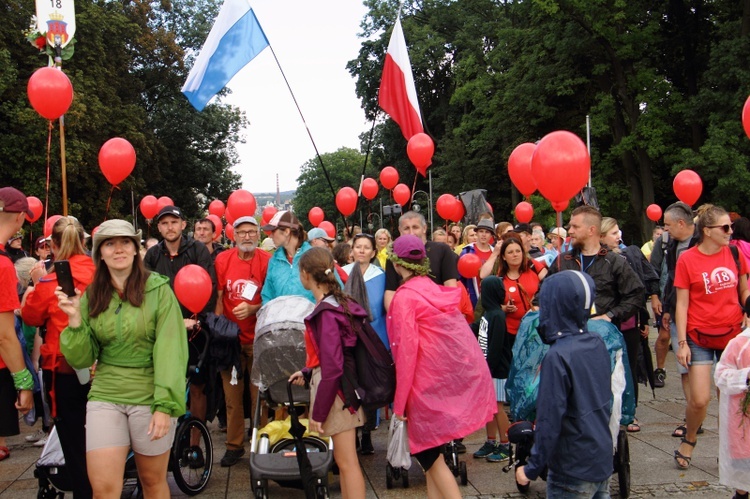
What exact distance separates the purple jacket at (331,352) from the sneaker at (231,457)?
7.23ft

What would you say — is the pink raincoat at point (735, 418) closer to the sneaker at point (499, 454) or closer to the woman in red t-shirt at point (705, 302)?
the woman in red t-shirt at point (705, 302)

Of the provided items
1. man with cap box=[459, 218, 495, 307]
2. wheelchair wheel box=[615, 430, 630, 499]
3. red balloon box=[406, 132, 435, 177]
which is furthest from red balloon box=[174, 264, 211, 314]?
red balloon box=[406, 132, 435, 177]

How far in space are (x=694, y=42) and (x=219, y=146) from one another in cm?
2526

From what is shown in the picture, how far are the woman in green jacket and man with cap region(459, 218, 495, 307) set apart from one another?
495 centimetres

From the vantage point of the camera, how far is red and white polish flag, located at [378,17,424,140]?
11.9 m

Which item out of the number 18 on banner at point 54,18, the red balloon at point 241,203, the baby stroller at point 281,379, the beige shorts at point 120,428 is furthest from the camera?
the number 18 on banner at point 54,18

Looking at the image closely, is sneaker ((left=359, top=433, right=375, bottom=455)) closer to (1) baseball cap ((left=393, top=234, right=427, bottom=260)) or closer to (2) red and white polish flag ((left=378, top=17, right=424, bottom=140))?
(1) baseball cap ((left=393, top=234, right=427, bottom=260))

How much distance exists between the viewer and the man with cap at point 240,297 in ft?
19.6

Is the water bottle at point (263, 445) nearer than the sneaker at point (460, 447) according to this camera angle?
Yes

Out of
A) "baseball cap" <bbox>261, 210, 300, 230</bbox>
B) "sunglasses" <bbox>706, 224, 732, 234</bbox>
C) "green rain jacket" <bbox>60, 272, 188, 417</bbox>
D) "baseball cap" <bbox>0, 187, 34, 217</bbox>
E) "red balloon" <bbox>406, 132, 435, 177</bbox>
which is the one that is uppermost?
"red balloon" <bbox>406, 132, 435, 177</bbox>

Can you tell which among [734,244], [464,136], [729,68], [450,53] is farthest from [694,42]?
[734,244]

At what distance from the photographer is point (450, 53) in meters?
42.2

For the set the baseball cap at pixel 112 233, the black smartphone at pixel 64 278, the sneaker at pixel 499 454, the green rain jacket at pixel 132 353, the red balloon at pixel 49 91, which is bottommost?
the sneaker at pixel 499 454

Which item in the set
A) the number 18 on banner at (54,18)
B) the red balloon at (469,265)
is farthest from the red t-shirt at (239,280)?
the number 18 on banner at (54,18)
